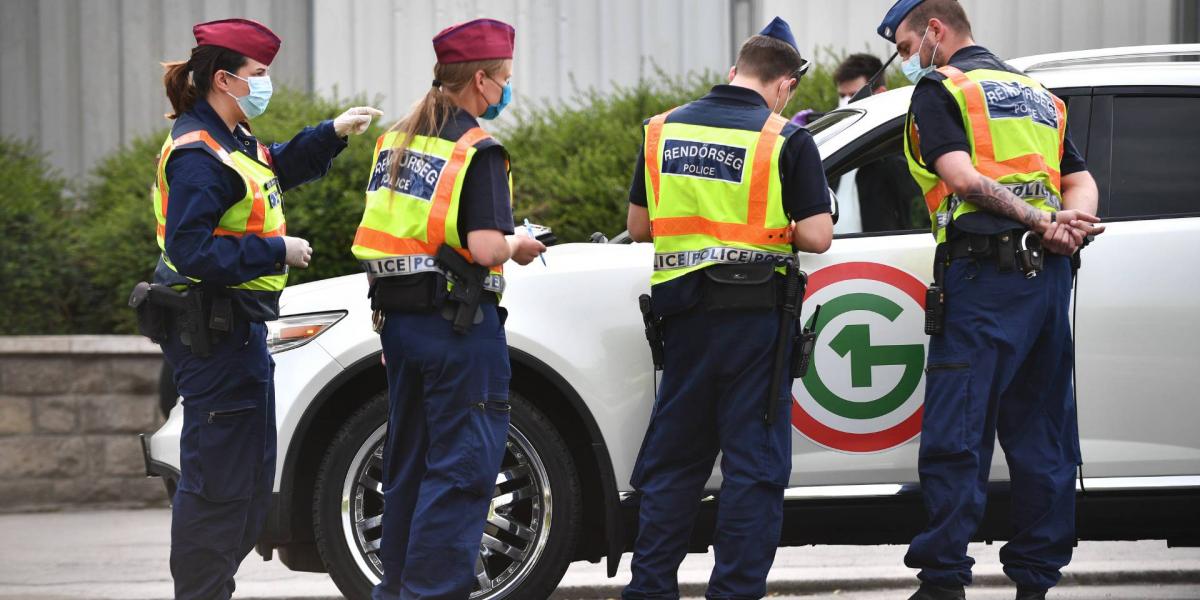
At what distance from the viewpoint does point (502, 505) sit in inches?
196

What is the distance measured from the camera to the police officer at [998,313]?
4.57 metres

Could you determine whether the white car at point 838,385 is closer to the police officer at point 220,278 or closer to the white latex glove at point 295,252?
the police officer at point 220,278

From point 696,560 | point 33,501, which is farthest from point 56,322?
point 696,560

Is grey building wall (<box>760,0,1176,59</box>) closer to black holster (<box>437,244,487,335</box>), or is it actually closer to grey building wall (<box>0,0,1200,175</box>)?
grey building wall (<box>0,0,1200,175</box>)

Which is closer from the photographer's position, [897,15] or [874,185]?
[897,15]

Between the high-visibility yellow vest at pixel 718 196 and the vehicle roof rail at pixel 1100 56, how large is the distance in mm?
1180

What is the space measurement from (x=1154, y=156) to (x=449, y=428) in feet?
8.28

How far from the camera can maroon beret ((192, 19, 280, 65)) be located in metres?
4.40

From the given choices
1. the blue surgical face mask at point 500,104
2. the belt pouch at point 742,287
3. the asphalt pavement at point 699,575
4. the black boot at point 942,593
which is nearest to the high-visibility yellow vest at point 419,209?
the blue surgical face mask at point 500,104

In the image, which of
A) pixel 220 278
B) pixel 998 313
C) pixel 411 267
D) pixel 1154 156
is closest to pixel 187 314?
pixel 220 278

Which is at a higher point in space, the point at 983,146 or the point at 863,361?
the point at 983,146

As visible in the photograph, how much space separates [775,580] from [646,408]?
1.51 m

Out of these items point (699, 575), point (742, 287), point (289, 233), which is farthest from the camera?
point (289, 233)

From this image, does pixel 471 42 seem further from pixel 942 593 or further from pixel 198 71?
pixel 942 593
